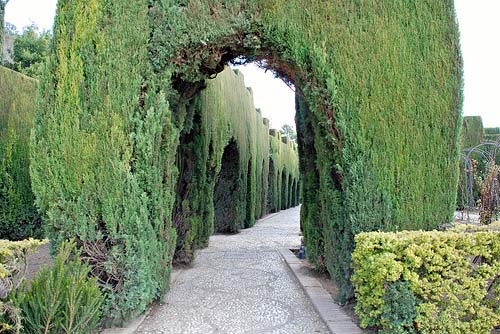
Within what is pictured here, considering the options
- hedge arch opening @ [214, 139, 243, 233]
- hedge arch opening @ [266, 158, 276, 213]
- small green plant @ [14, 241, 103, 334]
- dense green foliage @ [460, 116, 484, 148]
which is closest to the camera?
small green plant @ [14, 241, 103, 334]

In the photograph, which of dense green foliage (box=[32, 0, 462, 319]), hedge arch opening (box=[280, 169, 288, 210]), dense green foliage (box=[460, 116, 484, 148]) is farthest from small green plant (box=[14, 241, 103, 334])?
hedge arch opening (box=[280, 169, 288, 210])

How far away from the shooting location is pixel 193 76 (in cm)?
431

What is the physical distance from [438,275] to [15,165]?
20.5ft

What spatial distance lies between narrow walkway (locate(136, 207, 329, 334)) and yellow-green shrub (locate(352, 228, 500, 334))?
3.27 feet

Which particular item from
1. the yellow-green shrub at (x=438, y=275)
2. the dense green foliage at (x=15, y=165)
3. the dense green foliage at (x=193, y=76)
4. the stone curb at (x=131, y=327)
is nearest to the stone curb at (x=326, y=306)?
the dense green foliage at (x=193, y=76)

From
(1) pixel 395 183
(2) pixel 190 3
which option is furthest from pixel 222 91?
(1) pixel 395 183

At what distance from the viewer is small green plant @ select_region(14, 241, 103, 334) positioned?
2.67 meters

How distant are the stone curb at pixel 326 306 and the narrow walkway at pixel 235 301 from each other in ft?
0.27

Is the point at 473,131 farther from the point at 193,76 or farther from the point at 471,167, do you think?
the point at 193,76

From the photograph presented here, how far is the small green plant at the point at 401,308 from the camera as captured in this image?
3.13 metres

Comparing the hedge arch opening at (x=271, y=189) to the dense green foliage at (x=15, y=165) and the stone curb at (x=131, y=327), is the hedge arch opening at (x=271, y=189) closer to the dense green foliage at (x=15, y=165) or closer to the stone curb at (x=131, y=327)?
the dense green foliage at (x=15, y=165)

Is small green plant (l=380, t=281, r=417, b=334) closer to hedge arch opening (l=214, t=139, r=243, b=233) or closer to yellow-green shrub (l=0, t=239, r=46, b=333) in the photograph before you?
yellow-green shrub (l=0, t=239, r=46, b=333)

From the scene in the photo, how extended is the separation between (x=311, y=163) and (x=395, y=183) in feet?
8.18

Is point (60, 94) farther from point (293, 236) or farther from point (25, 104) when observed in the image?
point (293, 236)
